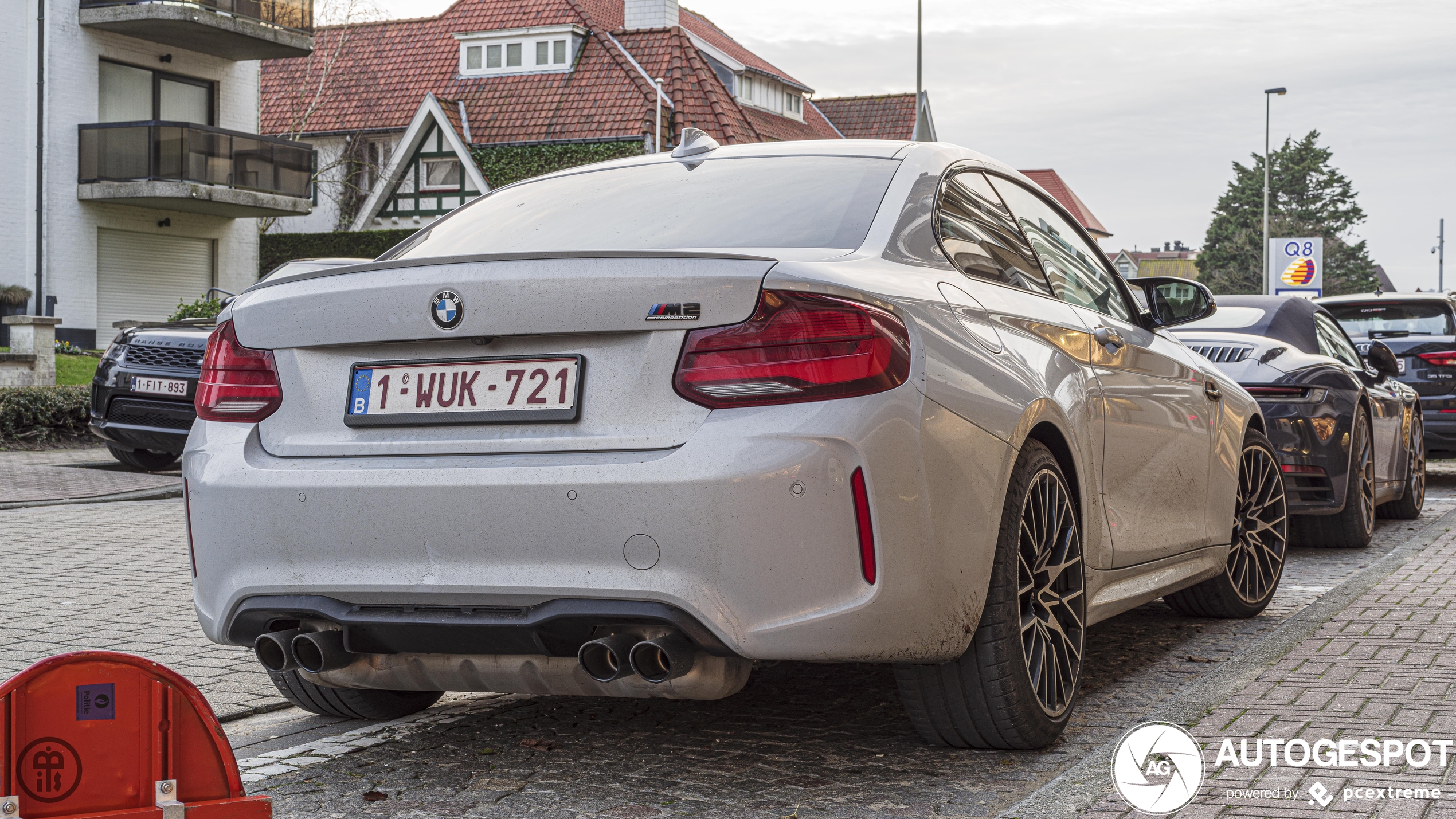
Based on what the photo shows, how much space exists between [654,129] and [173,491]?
29.6m

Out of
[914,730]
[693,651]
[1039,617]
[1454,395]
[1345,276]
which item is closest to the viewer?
[693,651]

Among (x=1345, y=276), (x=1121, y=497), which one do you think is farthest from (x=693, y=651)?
(x=1345, y=276)

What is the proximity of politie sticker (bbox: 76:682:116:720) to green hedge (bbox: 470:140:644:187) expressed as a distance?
3713 centimetres

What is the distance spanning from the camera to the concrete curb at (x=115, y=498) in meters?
10.6

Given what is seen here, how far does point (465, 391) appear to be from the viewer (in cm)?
352

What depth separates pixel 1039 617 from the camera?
13.2 ft

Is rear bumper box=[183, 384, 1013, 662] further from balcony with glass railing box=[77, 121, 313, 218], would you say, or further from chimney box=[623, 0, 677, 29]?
chimney box=[623, 0, 677, 29]

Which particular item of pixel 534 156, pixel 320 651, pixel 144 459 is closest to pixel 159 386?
pixel 144 459

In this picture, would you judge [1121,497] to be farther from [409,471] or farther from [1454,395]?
[1454,395]

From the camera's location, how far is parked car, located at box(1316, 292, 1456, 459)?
41.7 ft

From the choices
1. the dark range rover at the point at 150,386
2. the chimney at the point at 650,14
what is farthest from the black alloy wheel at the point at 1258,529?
the chimney at the point at 650,14

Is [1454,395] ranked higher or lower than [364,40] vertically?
lower

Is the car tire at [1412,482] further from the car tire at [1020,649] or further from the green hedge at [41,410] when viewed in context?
the green hedge at [41,410]

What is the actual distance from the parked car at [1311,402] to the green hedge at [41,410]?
1114 centimetres
